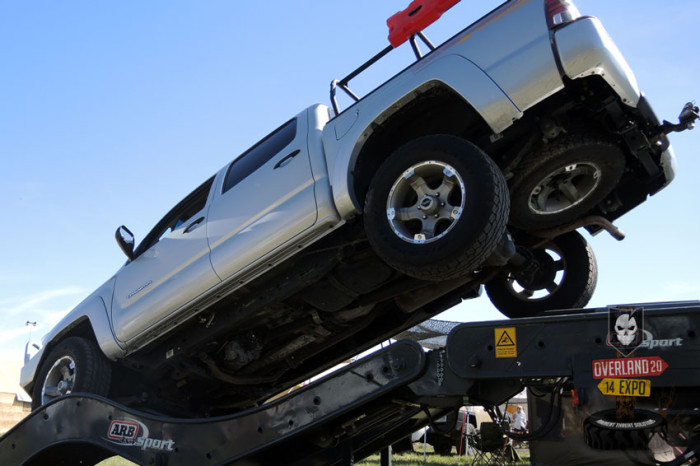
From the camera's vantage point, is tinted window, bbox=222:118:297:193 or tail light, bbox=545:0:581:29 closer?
tail light, bbox=545:0:581:29

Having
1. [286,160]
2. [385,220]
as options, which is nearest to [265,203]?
[286,160]

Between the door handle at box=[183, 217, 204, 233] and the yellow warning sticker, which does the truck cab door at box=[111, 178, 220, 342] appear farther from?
the yellow warning sticker

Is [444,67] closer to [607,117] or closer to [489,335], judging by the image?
[607,117]

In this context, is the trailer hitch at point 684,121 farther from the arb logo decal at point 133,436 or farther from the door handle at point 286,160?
the arb logo decal at point 133,436

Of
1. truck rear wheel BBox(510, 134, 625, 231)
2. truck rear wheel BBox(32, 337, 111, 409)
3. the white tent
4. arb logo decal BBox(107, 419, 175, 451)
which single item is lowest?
arb logo decal BBox(107, 419, 175, 451)

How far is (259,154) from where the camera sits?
4.98 meters

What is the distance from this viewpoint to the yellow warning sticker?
3075 mm

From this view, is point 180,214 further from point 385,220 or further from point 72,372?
point 385,220

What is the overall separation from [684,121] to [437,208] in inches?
59.0

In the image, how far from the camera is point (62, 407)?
4.35m

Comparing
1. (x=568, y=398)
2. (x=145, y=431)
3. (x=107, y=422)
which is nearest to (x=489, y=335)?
(x=568, y=398)

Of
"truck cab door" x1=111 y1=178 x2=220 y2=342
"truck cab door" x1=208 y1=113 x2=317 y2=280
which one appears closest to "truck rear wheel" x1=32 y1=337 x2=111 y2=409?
"truck cab door" x1=111 y1=178 x2=220 y2=342

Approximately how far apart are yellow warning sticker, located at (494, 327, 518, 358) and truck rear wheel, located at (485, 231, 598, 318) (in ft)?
5.34

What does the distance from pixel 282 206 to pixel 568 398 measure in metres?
2.16
